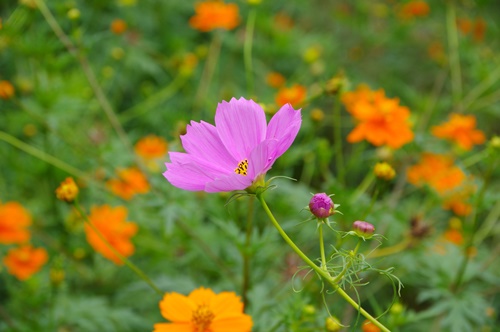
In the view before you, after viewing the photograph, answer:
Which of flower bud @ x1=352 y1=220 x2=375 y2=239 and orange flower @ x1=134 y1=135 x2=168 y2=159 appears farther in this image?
orange flower @ x1=134 y1=135 x2=168 y2=159

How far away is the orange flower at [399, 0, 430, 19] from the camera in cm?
228

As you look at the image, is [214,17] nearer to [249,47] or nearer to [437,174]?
[249,47]

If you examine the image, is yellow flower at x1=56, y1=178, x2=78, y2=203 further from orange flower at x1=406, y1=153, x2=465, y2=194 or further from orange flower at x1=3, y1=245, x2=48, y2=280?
orange flower at x1=406, y1=153, x2=465, y2=194

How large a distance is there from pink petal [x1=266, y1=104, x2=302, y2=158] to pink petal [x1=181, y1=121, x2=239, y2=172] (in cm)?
6

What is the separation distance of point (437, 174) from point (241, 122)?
912mm

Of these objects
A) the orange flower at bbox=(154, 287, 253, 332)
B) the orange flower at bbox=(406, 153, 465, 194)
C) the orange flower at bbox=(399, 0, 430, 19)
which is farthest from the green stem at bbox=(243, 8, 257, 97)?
the orange flower at bbox=(399, 0, 430, 19)

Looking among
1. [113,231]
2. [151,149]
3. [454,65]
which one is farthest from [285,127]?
[454,65]

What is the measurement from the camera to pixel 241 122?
0.60 m

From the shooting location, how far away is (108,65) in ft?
6.80

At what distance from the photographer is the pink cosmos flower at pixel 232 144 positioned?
21.9 inches

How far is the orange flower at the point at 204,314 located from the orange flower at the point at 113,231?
513mm

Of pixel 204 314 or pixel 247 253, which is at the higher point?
pixel 247 253

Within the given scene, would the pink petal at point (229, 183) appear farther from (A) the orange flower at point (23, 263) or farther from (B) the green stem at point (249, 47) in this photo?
(A) the orange flower at point (23, 263)

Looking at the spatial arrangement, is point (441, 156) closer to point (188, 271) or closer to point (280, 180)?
point (280, 180)
